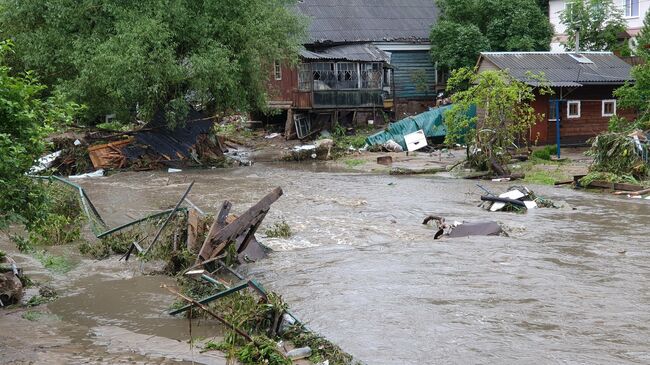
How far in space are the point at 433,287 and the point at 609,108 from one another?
23.0m

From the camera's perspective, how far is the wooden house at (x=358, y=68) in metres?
35.5

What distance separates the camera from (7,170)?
7.97 meters

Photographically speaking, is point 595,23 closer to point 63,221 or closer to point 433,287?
point 433,287

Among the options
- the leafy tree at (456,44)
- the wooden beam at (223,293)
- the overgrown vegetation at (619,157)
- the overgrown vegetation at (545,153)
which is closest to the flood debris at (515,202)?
the overgrown vegetation at (619,157)

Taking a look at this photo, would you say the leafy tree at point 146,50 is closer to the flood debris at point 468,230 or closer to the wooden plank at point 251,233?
the flood debris at point 468,230

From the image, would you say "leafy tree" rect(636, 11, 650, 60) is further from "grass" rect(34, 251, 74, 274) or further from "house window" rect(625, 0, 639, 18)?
"grass" rect(34, 251, 74, 274)

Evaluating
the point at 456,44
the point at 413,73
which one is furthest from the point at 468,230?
the point at 413,73

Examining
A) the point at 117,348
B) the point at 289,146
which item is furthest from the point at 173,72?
the point at 117,348

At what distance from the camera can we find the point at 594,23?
123 ft

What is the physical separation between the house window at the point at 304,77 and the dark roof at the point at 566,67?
8179mm

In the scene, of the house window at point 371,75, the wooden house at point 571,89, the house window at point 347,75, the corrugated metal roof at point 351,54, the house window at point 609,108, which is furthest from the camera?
the house window at point 371,75

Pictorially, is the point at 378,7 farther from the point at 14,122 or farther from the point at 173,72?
the point at 14,122

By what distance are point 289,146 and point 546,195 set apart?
16.8 meters

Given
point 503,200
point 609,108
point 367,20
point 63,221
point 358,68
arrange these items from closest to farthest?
point 63,221
point 503,200
point 609,108
point 358,68
point 367,20
